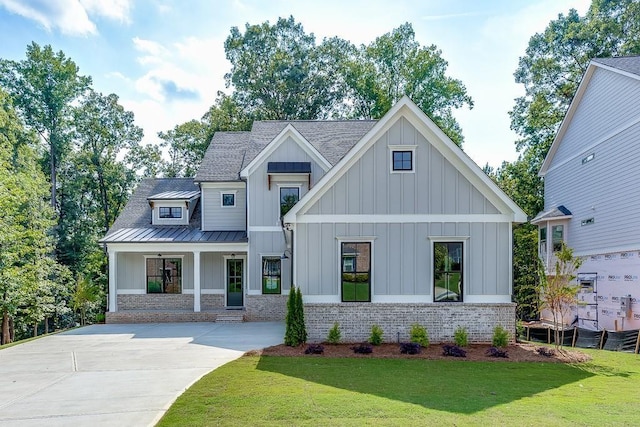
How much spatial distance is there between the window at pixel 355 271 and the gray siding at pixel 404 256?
17 cm

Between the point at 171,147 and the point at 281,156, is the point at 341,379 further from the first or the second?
the point at 171,147

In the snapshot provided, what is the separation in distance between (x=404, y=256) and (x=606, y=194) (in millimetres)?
10190

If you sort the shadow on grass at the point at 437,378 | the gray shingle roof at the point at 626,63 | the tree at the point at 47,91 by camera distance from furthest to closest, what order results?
the tree at the point at 47,91
the gray shingle roof at the point at 626,63
the shadow on grass at the point at 437,378

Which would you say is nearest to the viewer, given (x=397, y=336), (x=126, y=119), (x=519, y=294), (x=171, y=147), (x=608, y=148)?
(x=397, y=336)

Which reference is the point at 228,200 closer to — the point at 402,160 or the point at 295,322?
the point at 295,322

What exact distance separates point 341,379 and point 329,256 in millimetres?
4354

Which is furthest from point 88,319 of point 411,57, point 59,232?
point 411,57

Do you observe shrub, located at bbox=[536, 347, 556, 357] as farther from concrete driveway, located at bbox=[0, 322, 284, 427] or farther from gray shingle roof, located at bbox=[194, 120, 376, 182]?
gray shingle roof, located at bbox=[194, 120, 376, 182]

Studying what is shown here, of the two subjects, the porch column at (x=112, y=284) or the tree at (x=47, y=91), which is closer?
the porch column at (x=112, y=284)

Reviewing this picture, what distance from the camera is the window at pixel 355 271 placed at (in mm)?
11938

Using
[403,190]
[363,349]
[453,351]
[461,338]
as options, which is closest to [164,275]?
[363,349]

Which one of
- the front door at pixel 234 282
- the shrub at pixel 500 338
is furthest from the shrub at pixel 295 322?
the front door at pixel 234 282

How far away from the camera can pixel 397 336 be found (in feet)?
38.7

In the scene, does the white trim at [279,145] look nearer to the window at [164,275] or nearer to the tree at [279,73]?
the window at [164,275]
